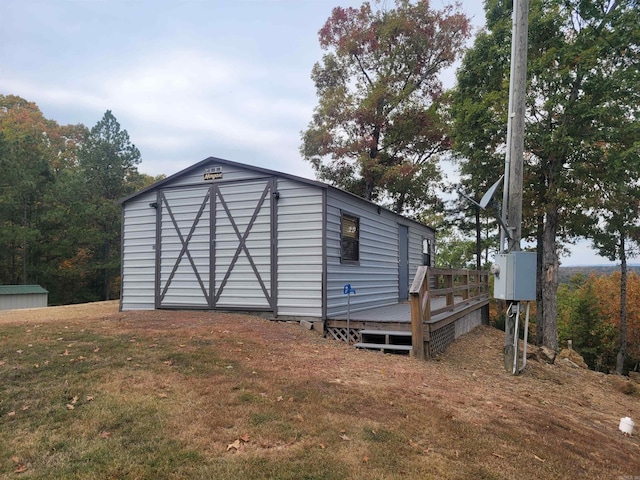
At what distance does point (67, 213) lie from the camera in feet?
87.1

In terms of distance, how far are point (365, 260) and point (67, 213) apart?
2355 centimetres

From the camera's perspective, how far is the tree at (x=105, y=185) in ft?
90.6

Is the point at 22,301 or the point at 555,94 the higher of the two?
the point at 555,94

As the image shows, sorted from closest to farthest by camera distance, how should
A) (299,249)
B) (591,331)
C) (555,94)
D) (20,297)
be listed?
(299,249), (555,94), (20,297), (591,331)

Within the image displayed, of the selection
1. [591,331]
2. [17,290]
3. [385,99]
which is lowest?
[591,331]

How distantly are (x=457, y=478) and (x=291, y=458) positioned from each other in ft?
3.68

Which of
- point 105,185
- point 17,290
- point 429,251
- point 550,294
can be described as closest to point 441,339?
point 550,294

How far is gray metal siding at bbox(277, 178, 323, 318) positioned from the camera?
8562mm

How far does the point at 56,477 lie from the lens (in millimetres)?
2654

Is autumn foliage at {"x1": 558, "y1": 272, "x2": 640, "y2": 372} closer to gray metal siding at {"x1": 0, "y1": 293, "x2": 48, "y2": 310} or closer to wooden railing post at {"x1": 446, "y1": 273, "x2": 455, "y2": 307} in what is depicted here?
wooden railing post at {"x1": 446, "y1": 273, "x2": 455, "y2": 307}

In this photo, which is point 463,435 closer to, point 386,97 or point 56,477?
point 56,477

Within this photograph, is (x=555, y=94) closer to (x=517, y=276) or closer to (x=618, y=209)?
(x=618, y=209)

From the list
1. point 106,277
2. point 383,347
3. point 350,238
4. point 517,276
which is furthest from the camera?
point 106,277

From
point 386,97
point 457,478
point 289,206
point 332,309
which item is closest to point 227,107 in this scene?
point 386,97
